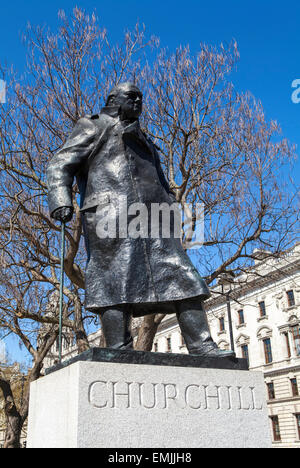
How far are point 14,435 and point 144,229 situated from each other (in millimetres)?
17554

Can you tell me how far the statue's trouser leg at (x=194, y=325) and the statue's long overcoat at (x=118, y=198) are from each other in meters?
0.09

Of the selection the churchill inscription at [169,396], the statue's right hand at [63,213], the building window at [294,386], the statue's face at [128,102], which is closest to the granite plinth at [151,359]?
the churchill inscription at [169,396]

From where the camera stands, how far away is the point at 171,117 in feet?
48.7

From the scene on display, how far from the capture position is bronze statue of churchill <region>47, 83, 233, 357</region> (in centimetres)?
380

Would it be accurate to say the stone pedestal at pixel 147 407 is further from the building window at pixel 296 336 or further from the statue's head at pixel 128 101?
the building window at pixel 296 336

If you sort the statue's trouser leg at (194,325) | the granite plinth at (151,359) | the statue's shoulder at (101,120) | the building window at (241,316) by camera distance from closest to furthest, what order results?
the granite plinth at (151,359), the statue's trouser leg at (194,325), the statue's shoulder at (101,120), the building window at (241,316)

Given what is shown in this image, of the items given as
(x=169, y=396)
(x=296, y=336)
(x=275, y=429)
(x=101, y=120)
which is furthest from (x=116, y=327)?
(x=275, y=429)

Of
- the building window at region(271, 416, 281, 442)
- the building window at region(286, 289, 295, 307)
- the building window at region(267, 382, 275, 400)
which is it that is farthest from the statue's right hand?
the building window at region(267, 382, 275, 400)

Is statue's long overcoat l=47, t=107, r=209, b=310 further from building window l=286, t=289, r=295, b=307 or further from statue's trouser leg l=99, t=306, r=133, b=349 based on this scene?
building window l=286, t=289, r=295, b=307

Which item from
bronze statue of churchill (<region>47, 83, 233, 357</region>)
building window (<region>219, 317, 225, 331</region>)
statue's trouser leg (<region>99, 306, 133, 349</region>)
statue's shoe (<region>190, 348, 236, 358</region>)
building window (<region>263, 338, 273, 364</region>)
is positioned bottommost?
statue's shoe (<region>190, 348, 236, 358</region>)

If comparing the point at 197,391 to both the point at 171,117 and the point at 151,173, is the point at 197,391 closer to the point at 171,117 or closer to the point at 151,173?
the point at 151,173

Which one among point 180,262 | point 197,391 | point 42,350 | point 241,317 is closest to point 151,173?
point 180,262

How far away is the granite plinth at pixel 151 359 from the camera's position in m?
3.31
